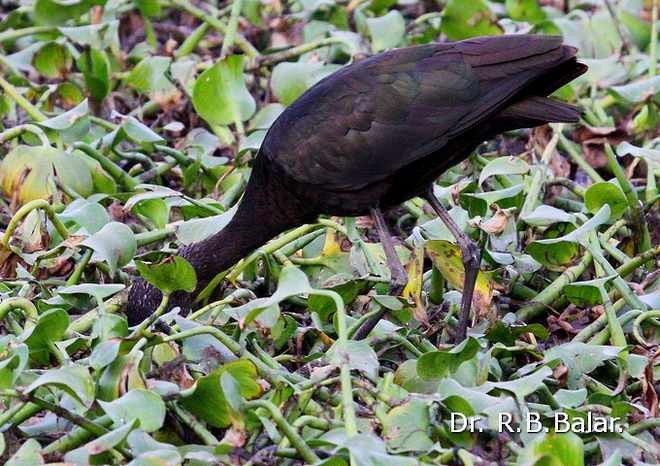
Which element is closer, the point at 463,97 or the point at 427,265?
the point at 463,97

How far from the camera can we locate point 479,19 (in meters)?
6.65

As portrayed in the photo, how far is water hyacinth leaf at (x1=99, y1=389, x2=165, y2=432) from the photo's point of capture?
Result: 3.72 m

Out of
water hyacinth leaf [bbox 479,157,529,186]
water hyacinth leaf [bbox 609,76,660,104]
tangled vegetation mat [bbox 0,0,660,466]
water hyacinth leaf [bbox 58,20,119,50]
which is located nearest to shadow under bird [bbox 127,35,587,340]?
tangled vegetation mat [bbox 0,0,660,466]

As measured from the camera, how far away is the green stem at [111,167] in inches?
219

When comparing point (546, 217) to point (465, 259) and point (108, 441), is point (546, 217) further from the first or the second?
point (108, 441)

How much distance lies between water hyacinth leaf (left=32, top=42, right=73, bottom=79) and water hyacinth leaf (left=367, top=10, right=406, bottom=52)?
133 centimetres

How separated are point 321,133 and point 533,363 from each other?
3.28ft

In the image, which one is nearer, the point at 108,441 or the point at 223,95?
the point at 108,441

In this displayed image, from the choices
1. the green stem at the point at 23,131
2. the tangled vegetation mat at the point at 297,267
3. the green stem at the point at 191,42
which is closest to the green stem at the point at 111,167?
the tangled vegetation mat at the point at 297,267

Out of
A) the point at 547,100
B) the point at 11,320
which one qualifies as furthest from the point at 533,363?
the point at 11,320

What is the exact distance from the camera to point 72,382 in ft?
12.4

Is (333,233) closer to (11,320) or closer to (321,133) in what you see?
(321,133)

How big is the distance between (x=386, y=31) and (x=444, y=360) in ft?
9.00

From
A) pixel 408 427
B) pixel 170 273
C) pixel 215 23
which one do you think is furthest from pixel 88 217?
pixel 215 23
